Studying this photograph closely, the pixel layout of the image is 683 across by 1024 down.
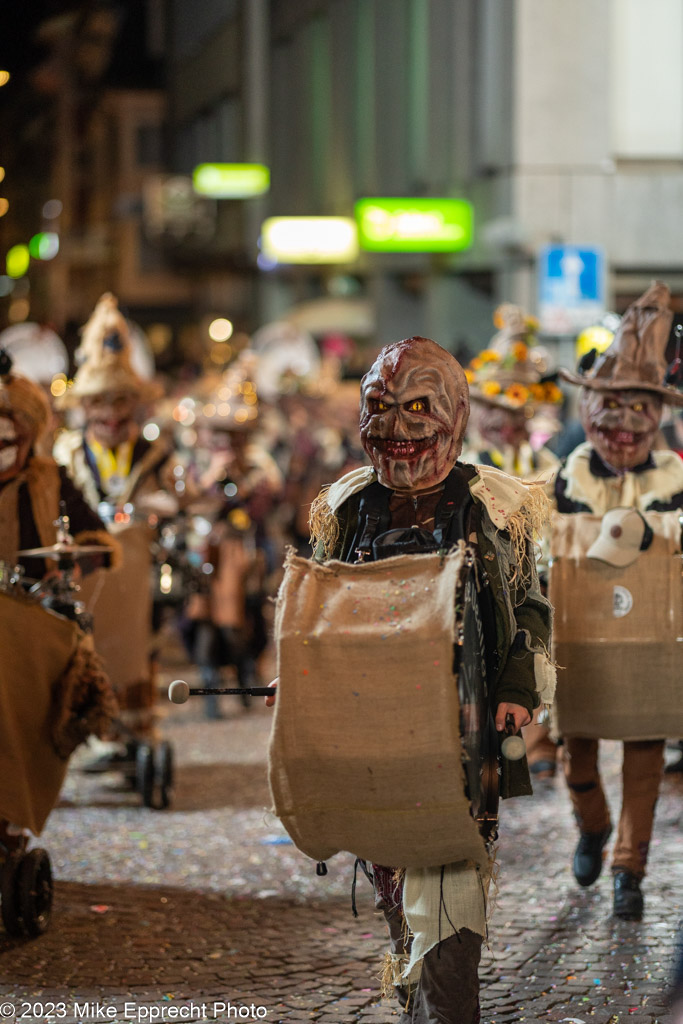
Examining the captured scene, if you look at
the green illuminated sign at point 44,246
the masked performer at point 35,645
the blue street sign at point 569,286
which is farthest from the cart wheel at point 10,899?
the green illuminated sign at point 44,246

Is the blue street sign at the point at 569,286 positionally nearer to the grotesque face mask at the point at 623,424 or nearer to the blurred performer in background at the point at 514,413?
the blurred performer in background at the point at 514,413

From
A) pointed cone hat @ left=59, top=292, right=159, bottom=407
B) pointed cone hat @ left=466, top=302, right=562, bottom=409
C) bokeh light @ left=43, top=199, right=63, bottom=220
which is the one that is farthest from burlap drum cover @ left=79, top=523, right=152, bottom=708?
bokeh light @ left=43, top=199, right=63, bottom=220

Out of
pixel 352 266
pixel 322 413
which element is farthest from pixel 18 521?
pixel 352 266

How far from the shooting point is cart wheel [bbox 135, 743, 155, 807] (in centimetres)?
859

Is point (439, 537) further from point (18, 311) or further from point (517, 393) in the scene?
point (18, 311)

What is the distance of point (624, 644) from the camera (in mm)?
6457

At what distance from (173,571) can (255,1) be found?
29591 millimetres

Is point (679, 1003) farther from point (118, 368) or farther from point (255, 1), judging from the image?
point (255, 1)

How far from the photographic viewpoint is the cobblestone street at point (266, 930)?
5.48 m

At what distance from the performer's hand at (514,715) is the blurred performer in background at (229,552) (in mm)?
7613

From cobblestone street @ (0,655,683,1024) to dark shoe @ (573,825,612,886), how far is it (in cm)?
Result: 8

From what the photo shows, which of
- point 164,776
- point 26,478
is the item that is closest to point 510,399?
point 164,776

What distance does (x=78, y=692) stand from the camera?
255 inches

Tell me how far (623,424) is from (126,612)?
3219 millimetres
